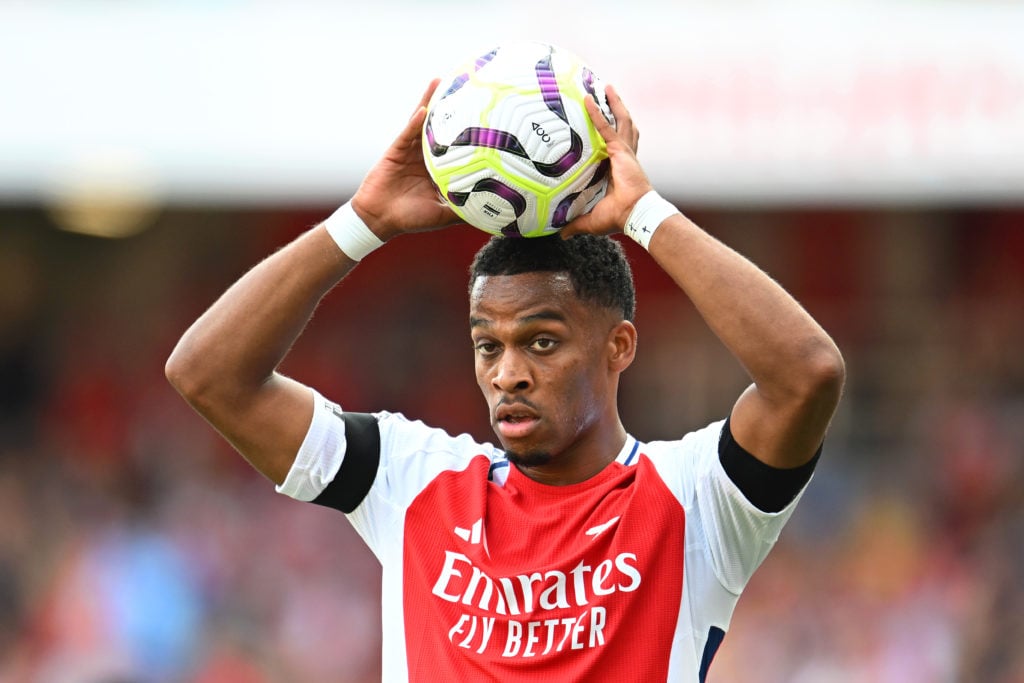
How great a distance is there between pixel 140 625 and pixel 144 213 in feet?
13.6

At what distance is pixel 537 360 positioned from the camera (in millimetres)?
3447

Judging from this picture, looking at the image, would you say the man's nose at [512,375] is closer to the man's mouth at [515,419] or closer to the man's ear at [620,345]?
the man's mouth at [515,419]

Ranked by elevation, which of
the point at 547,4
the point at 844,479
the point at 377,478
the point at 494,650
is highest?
the point at 547,4

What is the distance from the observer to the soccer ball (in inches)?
133

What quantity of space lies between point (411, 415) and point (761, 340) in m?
9.33

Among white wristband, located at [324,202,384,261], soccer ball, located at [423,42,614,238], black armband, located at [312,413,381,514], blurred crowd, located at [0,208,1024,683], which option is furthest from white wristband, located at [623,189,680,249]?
blurred crowd, located at [0,208,1024,683]

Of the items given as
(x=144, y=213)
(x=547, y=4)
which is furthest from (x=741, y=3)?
(x=144, y=213)

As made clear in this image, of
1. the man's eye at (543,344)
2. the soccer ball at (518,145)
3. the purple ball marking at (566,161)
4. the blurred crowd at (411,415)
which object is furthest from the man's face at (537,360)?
the blurred crowd at (411,415)

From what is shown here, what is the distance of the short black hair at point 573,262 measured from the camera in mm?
3521

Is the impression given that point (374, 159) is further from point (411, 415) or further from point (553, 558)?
point (553, 558)

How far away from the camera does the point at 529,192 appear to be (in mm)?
3387

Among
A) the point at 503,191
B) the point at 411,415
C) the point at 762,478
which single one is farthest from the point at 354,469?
the point at 411,415

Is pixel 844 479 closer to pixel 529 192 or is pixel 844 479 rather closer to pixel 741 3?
pixel 741 3

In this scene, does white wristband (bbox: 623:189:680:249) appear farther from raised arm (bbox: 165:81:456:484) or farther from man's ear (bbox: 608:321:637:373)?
raised arm (bbox: 165:81:456:484)
